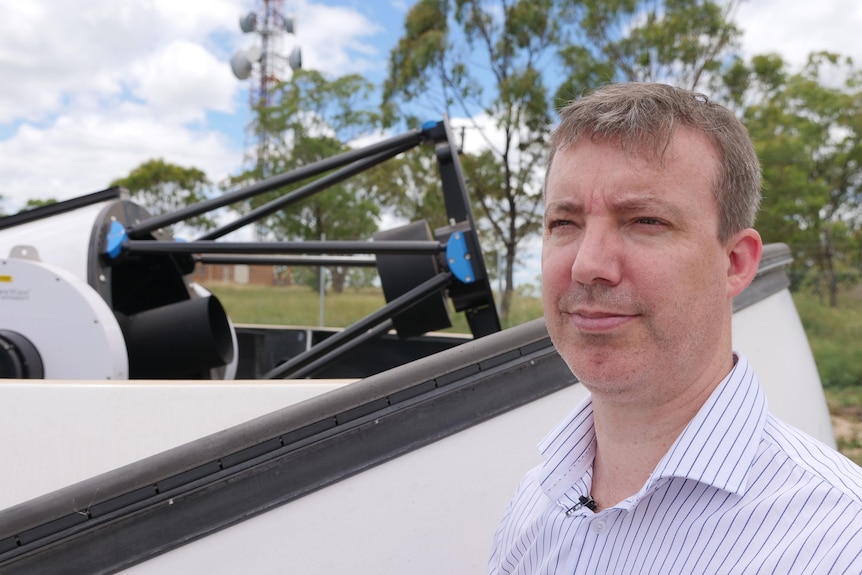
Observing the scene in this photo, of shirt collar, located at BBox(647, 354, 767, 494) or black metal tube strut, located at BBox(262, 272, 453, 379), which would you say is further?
black metal tube strut, located at BBox(262, 272, 453, 379)

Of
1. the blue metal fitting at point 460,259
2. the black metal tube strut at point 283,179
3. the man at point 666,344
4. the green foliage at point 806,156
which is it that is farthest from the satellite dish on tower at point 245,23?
the man at point 666,344

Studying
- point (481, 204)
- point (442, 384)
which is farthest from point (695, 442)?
point (481, 204)

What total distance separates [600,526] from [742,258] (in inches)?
18.8

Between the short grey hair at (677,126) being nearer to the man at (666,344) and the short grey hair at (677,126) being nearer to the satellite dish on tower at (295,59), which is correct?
the man at (666,344)

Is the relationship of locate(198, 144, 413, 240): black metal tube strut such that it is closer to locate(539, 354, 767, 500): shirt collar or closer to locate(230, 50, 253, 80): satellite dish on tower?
locate(539, 354, 767, 500): shirt collar

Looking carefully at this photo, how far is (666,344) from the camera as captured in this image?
Result: 3.64ft

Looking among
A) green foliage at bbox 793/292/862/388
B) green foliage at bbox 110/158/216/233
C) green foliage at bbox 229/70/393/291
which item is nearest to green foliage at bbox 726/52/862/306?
green foliage at bbox 793/292/862/388

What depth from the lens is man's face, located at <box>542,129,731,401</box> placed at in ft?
3.62

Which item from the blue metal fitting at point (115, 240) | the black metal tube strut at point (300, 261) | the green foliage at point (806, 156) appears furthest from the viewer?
the green foliage at point (806, 156)

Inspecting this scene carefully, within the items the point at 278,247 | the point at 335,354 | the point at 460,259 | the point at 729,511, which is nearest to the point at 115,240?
the point at 278,247

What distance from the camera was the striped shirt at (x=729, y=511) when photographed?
939 mm

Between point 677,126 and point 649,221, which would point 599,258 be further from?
point 677,126

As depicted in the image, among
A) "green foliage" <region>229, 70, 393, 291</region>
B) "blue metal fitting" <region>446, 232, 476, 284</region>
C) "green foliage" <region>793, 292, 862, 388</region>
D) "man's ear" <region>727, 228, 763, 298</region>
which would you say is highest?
"green foliage" <region>229, 70, 393, 291</region>

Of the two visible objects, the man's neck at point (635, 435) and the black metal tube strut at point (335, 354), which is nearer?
the man's neck at point (635, 435)
